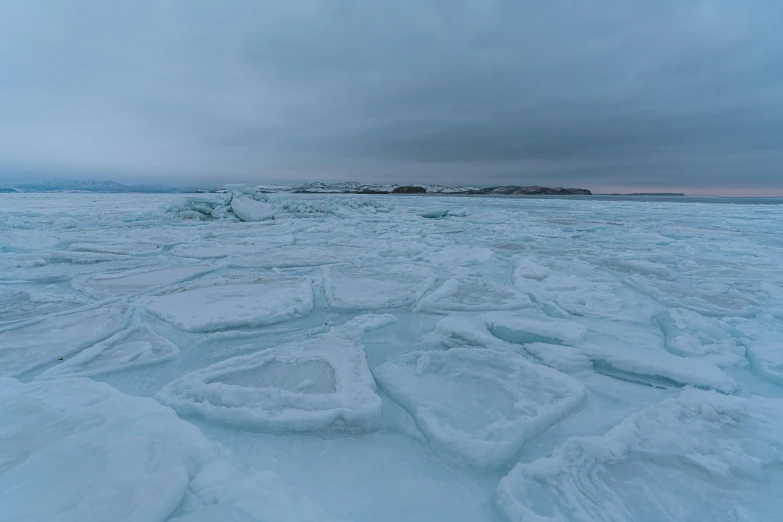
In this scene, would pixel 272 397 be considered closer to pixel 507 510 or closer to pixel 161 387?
pixel 161 387

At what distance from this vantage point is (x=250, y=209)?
493 inches

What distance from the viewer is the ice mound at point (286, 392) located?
152 centimetres

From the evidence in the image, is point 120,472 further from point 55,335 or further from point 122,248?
point 122,248

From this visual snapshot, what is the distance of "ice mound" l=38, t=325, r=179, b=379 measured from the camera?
75.2 inches

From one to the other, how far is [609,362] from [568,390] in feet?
1.69

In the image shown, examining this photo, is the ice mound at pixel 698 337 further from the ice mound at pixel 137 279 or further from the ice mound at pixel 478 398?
the ice mound at pixel 137 279

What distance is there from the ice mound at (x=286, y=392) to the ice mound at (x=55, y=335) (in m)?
0.95

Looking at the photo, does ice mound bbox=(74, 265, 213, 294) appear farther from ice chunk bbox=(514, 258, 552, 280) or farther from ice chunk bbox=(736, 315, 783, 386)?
ice chunk bbox=(736, 315, 783, 386)

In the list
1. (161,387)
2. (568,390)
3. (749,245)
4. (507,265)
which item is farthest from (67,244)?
(749,245)

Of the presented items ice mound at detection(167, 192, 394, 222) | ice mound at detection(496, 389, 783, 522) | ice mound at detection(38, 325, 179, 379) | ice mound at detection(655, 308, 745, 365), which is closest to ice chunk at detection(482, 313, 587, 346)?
ice mound at detection(655, 308, 745, 365)

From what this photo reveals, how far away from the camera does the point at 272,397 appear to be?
5.43ft

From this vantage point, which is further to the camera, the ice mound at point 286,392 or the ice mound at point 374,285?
the ice mound at point 374,285

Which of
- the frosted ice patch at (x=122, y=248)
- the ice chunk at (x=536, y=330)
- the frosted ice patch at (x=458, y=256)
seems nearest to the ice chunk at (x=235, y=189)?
the frosted ice patch at (x=122, y=248)

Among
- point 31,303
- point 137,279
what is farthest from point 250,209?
point 31,303
